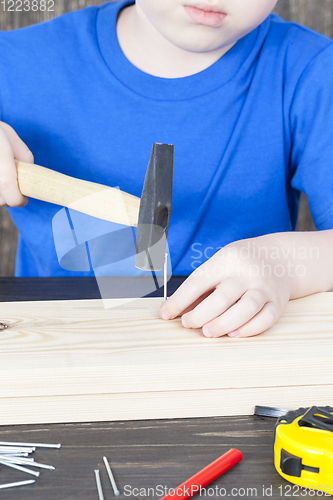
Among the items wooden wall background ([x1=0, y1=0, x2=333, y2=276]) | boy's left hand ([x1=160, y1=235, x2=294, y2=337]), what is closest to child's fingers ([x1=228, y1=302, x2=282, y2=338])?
boy's left hand ([x1=160, y1=235, x2=294, y2=337])

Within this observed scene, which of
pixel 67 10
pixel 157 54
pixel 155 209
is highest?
pixel 67 10

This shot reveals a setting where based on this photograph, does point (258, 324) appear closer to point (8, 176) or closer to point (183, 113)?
point (8, 176)

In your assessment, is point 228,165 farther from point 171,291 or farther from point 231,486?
point 231,486

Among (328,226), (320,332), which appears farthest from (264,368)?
(328,226)

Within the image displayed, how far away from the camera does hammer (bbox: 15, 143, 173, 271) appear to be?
24.4 inches

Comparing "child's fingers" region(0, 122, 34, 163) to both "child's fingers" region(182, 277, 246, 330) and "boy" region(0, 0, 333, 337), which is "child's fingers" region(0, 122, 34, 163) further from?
"child's fingers" region(182, 277, 246, 330)

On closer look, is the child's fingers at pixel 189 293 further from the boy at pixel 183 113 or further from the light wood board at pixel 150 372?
the boy at pixel 183 113

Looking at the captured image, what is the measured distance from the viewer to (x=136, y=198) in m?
0.67

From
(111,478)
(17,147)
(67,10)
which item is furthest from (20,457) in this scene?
(67,10)

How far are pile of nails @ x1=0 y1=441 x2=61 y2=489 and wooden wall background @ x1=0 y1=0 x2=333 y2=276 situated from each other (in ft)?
4.76

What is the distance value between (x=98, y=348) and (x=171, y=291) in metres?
0.27

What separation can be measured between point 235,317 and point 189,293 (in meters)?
0.07

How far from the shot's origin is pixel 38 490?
0.39 metres

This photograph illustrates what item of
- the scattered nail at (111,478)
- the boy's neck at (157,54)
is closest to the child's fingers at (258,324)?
the scattered nail at (111,478)
